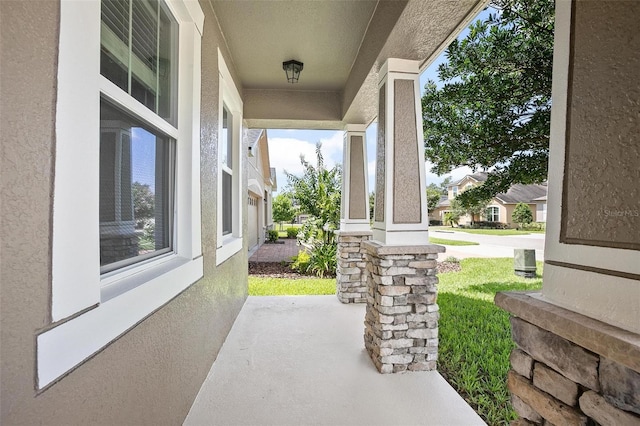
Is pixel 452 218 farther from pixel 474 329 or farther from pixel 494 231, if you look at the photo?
pixel 474 329

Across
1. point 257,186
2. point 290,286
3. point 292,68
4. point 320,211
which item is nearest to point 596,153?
point 292,68

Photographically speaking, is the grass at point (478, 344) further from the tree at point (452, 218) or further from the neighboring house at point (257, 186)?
the tree at point (452, 218)

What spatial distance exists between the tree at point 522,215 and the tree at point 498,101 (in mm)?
10801

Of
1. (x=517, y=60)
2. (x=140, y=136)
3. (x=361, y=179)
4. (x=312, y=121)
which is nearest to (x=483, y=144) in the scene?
(x=517, y=60)

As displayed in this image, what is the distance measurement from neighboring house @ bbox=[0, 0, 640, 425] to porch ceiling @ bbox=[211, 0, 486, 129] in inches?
1.6

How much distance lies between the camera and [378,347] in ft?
10.3

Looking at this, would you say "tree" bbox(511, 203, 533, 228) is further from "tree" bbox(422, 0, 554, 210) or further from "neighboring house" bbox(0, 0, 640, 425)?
"neighboring house" bbox(0, 0, 640, 425)

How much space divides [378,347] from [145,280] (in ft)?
7.40

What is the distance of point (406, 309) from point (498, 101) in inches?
108

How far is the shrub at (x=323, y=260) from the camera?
830 cm

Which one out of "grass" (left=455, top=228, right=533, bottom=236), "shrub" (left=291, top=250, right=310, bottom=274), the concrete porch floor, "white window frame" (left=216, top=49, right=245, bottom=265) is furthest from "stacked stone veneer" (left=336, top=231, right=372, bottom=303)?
"grass" (left=455, top=228, right=533, bottom=236)

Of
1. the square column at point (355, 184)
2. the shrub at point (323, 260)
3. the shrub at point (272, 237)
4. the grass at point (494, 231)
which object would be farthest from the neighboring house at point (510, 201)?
the shrub at point (272, 237)

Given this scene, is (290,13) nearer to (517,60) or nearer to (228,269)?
(517,60)

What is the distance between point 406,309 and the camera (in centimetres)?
312
